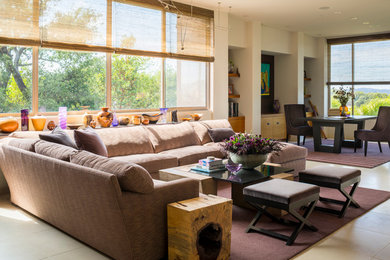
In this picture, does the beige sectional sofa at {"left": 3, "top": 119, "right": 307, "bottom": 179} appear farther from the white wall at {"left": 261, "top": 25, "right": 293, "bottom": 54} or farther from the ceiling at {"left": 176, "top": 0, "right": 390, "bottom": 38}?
the white wall at {"left": 261, "top": 25, "right": 293, "bottom": 54}

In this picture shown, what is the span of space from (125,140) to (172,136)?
0.84m

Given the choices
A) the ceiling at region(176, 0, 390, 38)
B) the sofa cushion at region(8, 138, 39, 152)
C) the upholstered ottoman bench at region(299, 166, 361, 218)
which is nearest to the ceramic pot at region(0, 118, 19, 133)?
the sofa cushion at region(8, 138, 39, 152)

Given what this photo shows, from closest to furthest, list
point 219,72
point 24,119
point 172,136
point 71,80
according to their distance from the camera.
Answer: point 24,119 → point 71,80 → point 172,136 → point 219,72

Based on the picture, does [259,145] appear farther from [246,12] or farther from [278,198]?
[246,12]

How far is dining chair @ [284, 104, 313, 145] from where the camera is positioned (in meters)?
8.37

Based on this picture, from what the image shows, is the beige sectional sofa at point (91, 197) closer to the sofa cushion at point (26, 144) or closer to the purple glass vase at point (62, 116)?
the sofa cushion at point (26, 144)

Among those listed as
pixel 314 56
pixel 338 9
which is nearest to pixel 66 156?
pixel 338 9

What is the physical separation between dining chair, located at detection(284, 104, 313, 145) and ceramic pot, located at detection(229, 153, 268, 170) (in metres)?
4.60

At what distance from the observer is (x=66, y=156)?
9.70ft

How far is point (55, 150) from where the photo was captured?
3117 millimetres

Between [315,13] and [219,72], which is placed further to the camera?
[315,13]

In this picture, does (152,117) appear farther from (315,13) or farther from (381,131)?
(381,131)

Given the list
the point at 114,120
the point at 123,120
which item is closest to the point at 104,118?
the point at 114,120

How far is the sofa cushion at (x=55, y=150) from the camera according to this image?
297 centimetres
